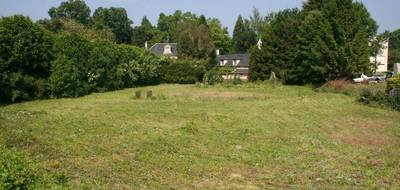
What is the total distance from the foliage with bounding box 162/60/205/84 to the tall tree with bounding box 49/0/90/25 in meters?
59.0

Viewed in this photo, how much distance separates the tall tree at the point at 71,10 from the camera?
10150cm

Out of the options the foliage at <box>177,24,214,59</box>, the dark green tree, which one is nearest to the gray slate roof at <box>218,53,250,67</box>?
the foliage at <box>177,24,214,59</box>

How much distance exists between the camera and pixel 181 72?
49.0 metres

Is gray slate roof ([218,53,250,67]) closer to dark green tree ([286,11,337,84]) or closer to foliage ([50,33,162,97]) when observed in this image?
dark green tree ([286,11,337,84])

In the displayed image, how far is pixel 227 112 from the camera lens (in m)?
19.9

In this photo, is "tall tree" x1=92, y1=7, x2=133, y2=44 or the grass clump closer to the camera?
the grass clump

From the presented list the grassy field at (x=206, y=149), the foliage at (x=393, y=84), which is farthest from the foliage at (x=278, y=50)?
the grassy field at (x=206, y=149)

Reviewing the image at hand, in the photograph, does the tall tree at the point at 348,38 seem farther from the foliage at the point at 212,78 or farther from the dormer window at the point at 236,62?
the dormer window at the point at 236,62

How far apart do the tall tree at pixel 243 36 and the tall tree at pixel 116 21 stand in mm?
29525

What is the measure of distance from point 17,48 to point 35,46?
1.46 meters

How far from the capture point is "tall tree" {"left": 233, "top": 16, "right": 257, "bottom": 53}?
322 ft

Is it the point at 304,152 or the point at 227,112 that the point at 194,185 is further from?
the point at 227,112

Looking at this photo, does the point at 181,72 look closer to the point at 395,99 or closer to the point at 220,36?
the point at 395,99

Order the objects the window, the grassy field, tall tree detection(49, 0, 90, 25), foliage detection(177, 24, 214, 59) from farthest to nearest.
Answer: tall tree detection(49, 0, 90, 25), the window, foliage detection(177, 24, 214, 59), the grassy field
